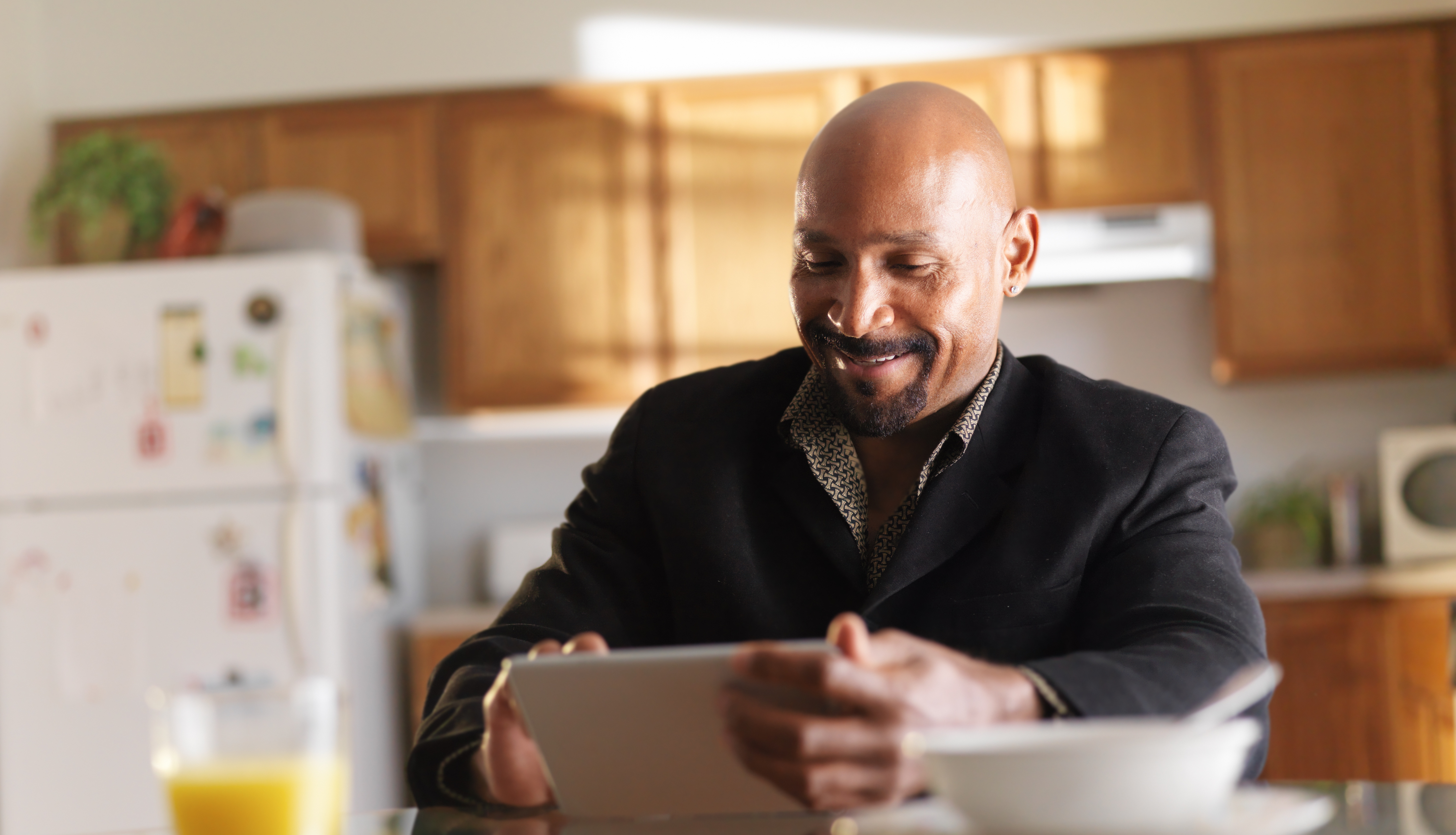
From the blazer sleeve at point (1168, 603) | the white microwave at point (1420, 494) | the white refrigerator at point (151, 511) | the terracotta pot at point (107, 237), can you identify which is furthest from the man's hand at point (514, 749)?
the terracotta pot at point (107, 237)

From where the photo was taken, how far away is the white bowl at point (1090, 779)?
1.87ft

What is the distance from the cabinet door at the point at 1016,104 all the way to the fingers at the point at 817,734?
109 inches

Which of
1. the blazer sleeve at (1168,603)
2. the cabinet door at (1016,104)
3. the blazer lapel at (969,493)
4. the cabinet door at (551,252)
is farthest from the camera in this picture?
the cabinet door at (551,252)

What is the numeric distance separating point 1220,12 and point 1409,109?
512 millimetres

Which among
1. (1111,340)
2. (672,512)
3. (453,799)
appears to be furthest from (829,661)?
(1111,340)

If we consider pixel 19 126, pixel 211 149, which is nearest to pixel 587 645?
pixel 211 149

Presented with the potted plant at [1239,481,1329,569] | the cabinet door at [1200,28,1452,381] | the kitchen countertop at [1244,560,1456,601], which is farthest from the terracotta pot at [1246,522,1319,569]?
the cabinet door at [1200,28,1452,381]

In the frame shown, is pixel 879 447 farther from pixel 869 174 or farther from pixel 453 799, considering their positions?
pixel 453 799

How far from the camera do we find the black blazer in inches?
42.6

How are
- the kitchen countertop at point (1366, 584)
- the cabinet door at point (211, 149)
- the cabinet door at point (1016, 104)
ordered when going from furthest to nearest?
the cabinet door at point (211, 149) → the cabinet door at point (1016, 104) → the kitchen countertop at point (1366, 584)

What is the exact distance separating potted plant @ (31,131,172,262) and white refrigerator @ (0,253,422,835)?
339 millimetres

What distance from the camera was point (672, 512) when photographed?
1.32m

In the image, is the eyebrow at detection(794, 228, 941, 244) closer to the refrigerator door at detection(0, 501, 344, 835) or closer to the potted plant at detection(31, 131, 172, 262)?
the refrigerator door at detection(0, 501, 344, 835)

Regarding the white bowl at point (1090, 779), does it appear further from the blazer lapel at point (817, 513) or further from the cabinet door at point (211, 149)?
the cabinet door at point (211, 149)
